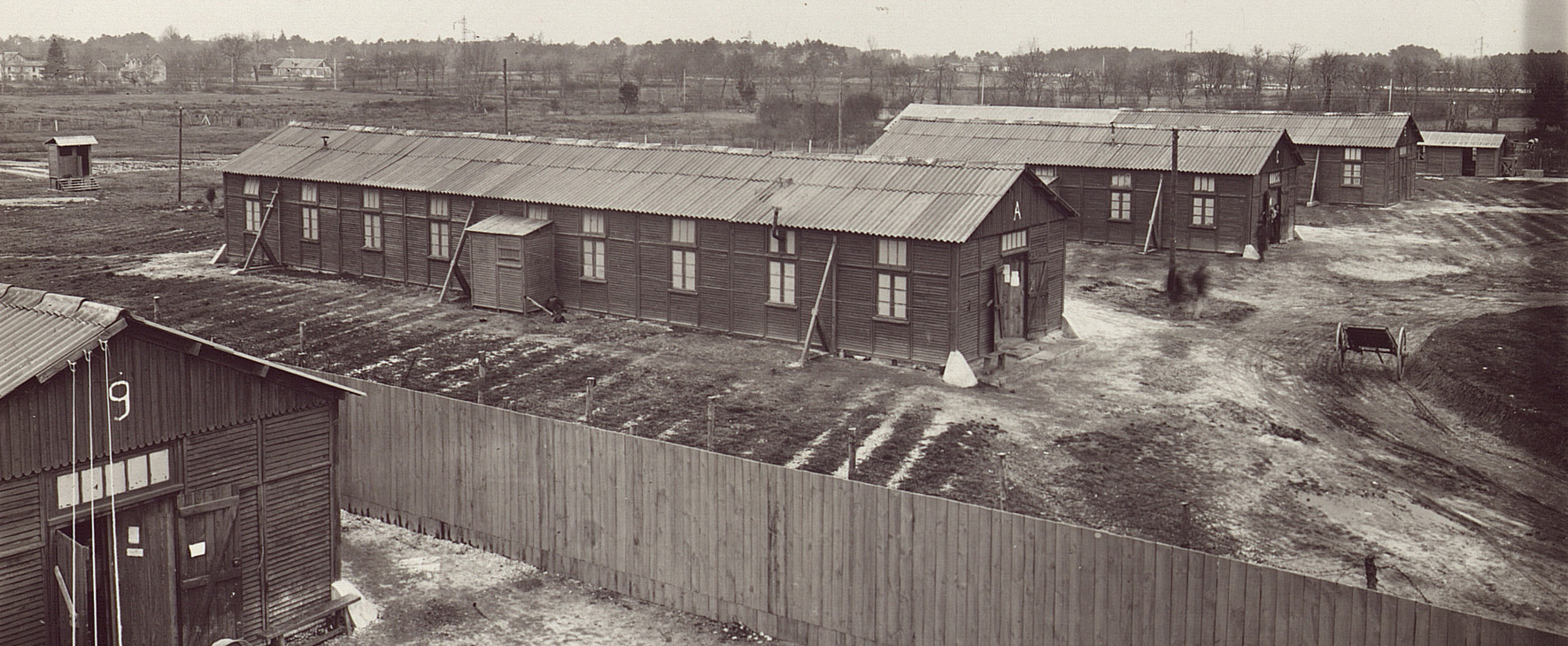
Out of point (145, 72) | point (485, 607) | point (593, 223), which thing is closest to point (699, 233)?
point (593, 223)

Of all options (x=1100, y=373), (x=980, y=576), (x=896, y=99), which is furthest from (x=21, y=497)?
(x=896, y=99)

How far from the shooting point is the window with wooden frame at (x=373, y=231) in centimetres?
4047

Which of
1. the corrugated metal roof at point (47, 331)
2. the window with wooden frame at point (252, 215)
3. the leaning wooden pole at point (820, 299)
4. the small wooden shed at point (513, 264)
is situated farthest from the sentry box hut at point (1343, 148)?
the corrugated metal roof at point (47, 331)

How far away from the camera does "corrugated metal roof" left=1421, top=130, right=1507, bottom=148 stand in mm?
68250

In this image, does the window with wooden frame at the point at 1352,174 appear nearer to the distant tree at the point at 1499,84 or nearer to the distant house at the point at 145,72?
the distant tree at the point at 1499,84

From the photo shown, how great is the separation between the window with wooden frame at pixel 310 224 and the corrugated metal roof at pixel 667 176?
1162 millimetres

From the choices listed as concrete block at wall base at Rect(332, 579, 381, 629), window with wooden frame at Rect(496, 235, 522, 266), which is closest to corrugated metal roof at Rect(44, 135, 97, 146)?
window with wooden frame at Rect(496, 235, 522, 266)

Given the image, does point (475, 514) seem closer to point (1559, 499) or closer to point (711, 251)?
point (711, 251)

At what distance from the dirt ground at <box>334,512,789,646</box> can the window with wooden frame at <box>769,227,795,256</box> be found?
1374 centimetres

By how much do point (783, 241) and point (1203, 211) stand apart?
19799mm

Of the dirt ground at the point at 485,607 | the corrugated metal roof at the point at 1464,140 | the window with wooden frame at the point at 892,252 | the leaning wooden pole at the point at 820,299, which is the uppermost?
the corrugated metal roof at the point at 1464,140

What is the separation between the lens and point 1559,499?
74.3ft

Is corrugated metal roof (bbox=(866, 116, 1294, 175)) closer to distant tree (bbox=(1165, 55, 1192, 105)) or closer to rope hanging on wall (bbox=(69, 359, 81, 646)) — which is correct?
rope hanging on wall (bbox=(69, 359, 81, 646))

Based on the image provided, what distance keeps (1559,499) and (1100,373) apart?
32.1ft
